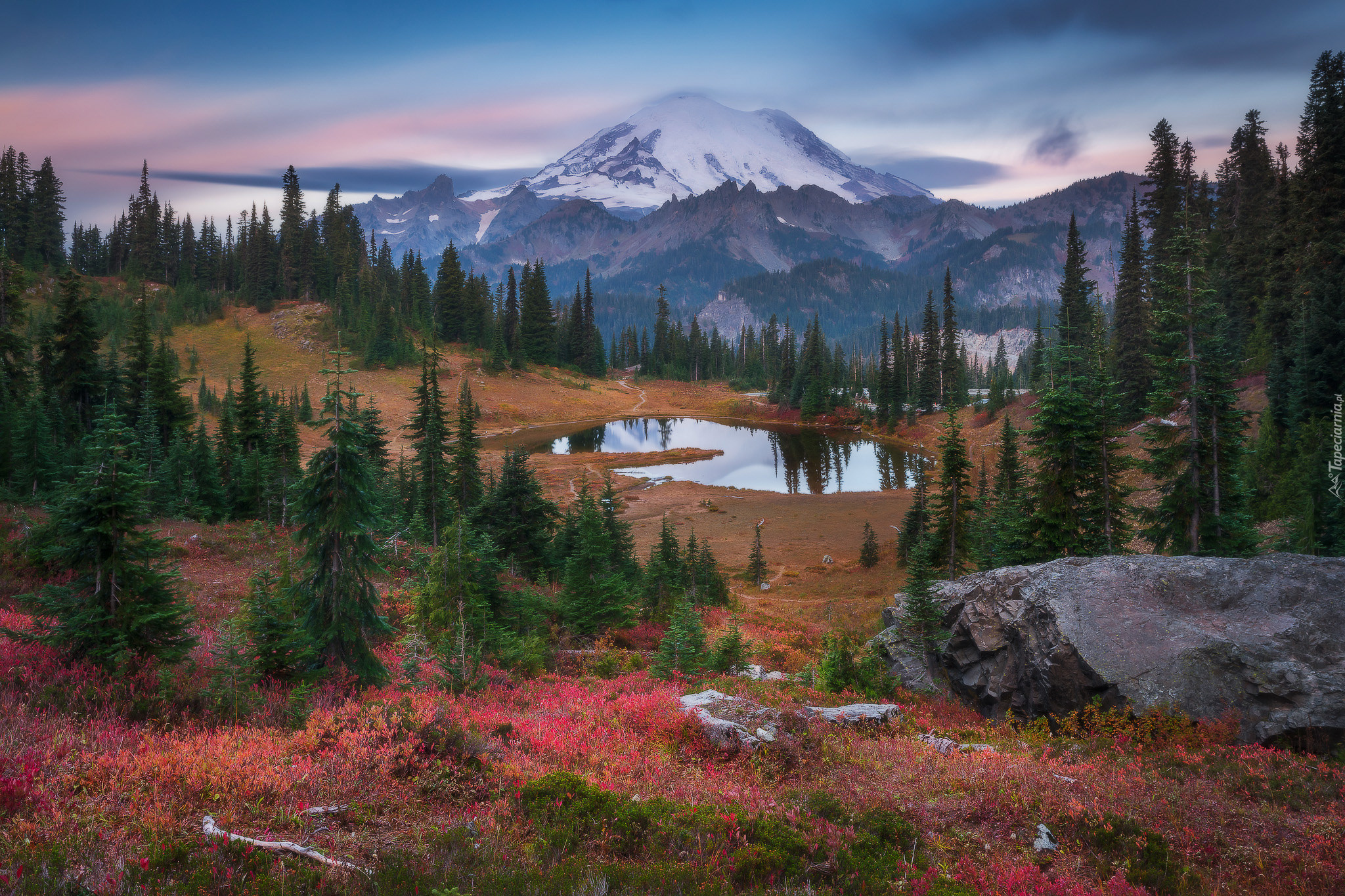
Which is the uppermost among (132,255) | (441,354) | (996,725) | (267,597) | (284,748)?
(132,255)

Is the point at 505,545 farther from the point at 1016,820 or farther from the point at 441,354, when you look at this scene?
the point at 441,354

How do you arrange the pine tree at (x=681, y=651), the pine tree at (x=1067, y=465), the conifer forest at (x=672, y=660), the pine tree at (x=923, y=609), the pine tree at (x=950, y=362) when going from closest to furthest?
the conifer forest at (x=672, y=660), the pine tree at (x=681, y=651), the pine tree at (x=923, y=609), the pine tree at (x=1067, y=465), the pine tree at (x=950, y=362)

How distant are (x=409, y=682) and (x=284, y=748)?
4.60 m

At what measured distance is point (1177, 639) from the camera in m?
12.2

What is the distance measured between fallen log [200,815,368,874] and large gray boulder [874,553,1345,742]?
13.2 metres

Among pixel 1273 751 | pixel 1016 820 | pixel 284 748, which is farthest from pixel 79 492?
pixel 1273 751

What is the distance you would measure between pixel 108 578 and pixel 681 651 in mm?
12462

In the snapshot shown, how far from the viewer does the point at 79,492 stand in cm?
939

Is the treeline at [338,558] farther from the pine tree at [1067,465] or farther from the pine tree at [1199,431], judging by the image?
the pine tree at [1199,431]

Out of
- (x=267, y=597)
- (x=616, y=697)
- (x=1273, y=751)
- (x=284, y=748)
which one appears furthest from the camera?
(x=616, y=697)

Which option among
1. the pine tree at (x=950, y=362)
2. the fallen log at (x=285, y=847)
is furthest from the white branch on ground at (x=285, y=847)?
the pine tree at (x=950, y=362)

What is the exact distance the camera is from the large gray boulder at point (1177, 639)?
1107 cm

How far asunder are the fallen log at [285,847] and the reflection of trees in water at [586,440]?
7348cm

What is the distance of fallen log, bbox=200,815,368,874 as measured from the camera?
556cm
